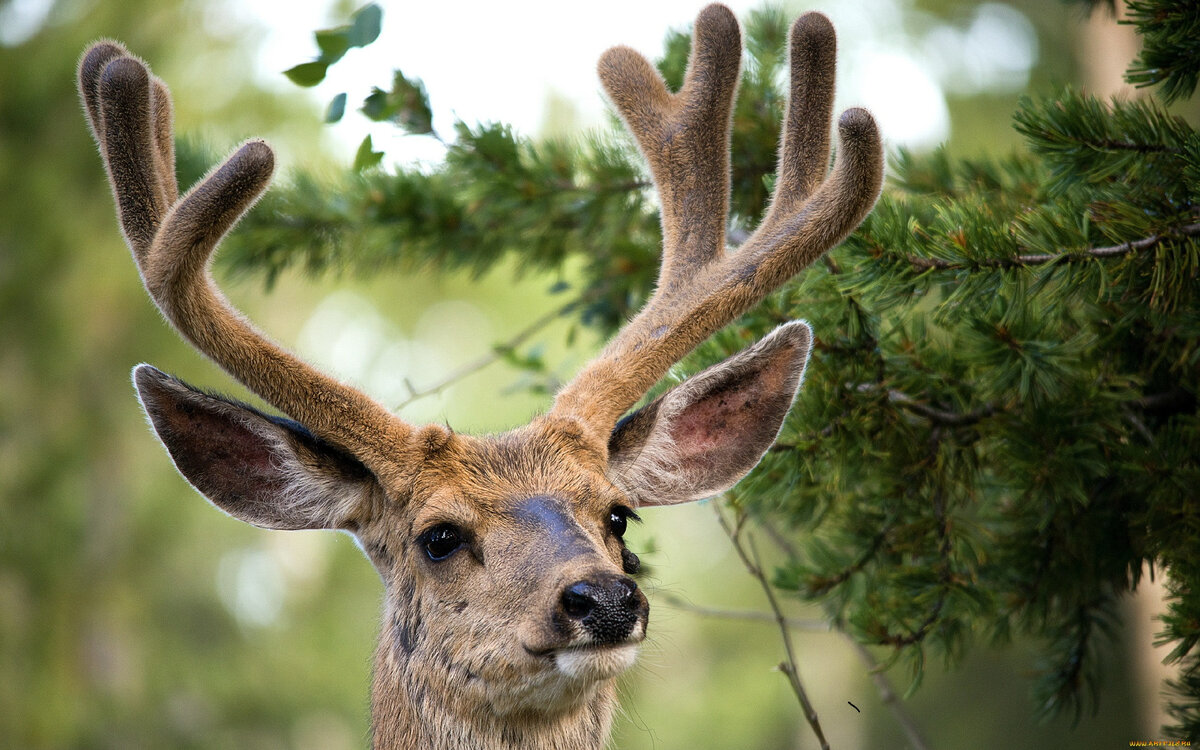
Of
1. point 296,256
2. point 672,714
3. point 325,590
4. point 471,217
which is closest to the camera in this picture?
point 471,217

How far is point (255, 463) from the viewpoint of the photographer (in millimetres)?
3740

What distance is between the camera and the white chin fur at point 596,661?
3.01m

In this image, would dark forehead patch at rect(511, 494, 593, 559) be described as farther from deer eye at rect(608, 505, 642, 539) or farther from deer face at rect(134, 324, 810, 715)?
deer eye at rect(608, 505, 642, 539)

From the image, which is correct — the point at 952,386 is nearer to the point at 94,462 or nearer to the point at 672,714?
the point at 94,462

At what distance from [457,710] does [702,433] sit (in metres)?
1.44

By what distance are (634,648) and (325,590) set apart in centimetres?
1707

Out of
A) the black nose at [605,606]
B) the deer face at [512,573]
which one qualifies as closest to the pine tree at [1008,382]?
the deer face at [512,573]

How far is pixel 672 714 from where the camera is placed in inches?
864

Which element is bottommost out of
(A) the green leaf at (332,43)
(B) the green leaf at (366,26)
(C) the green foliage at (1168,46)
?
(A) the green leaf at (332,43)

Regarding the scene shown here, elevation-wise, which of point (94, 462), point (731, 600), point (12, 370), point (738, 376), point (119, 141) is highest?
point (119, 141)

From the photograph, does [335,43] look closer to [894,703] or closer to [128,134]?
[128,134]

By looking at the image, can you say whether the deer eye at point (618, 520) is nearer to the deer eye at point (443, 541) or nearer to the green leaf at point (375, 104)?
the deer eye at point (443, 541)

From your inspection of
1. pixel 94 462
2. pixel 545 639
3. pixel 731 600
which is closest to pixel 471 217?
pixel 545 639

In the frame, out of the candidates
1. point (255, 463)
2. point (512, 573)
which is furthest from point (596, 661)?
point (255, 463)
